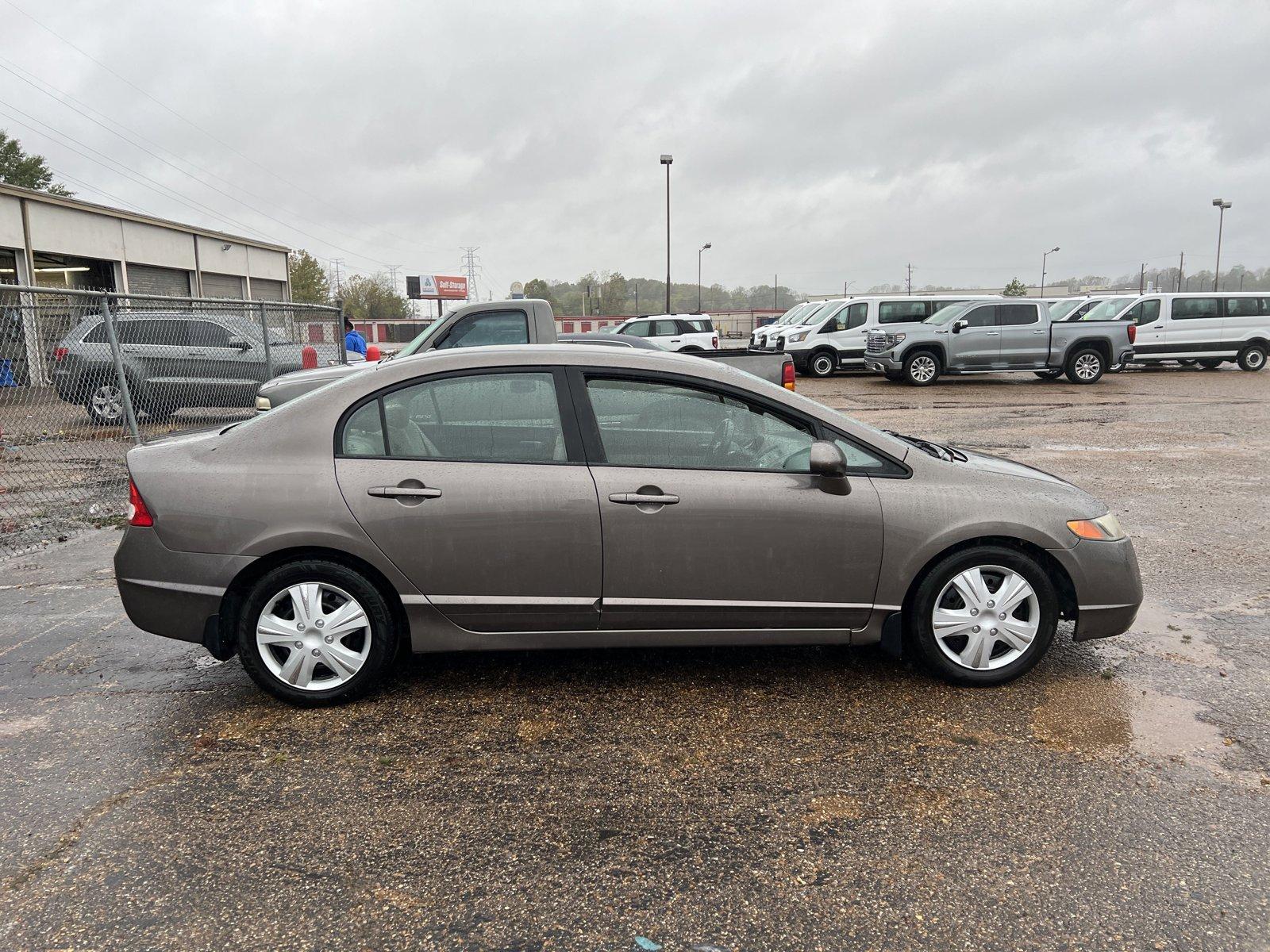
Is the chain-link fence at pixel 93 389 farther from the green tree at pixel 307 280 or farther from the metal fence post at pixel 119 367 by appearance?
the green tree at pixel 307 280

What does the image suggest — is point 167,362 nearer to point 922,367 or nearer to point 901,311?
point 922,367

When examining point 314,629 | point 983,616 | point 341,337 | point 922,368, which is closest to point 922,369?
point 922,368

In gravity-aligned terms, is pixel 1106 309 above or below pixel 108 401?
above

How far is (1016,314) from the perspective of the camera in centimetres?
2039

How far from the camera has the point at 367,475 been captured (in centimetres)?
360

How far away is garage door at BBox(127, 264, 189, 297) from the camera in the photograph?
26969 millimetres

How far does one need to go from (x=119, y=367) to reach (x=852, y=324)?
17696mm

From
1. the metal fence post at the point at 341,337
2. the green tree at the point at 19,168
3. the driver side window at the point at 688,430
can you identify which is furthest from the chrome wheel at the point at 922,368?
the green tree at the point at 19,168

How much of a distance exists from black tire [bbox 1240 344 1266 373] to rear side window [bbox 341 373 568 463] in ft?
82.3

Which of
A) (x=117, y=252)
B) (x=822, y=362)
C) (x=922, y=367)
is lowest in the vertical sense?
(x=922, y=367)

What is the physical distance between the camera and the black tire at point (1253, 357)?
22.8 m

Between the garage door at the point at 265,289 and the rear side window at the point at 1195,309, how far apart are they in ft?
99.6

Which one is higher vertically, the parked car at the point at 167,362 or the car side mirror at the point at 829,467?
the parked car at the point at 167,362

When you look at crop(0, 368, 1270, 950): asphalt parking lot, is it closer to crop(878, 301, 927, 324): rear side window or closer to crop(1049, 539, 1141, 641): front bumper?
crop(1049, 539, 1141, 641): front bumper
